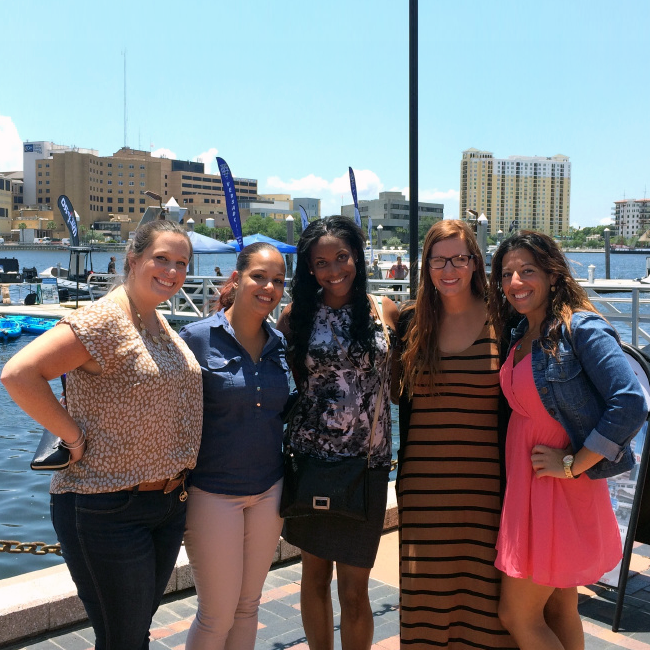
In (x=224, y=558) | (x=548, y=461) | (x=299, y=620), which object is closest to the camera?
(x=548, y=461)

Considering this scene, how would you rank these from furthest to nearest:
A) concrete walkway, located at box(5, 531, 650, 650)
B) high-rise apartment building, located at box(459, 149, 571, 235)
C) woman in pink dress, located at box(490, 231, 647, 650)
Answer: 1. high-rise apartment building, located at box(459, 149, 571, 235)
2. concrete walkway, located at box(5, 531, 650, 650)
3. woman in pink dress, located at box(490, 231, 647, 650)

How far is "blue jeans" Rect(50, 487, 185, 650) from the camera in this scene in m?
2.35

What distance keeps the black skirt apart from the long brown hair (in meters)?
0.42

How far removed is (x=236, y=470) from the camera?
276 cm

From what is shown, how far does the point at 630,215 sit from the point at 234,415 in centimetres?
18033

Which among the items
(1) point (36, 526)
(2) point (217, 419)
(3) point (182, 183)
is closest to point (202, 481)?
(2) point (217, 419)

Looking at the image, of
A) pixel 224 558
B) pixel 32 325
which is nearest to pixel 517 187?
pixel 32 325

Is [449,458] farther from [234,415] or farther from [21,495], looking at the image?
[21,495]

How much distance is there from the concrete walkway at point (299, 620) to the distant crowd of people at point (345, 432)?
2.14 ft

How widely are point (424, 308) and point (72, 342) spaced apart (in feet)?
4.70

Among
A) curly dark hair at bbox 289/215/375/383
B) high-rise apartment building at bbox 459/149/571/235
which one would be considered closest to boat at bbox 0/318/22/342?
curly dark hair at bbox 289/215/375/383

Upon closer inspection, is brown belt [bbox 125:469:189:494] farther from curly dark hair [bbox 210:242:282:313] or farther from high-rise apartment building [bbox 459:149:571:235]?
high-rise apartment building [bbox 459:149:571:235]

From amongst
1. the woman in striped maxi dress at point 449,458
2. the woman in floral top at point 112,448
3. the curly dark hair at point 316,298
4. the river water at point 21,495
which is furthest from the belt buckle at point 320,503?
the river water at point 21,495

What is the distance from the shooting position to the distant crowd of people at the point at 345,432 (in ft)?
7.84
